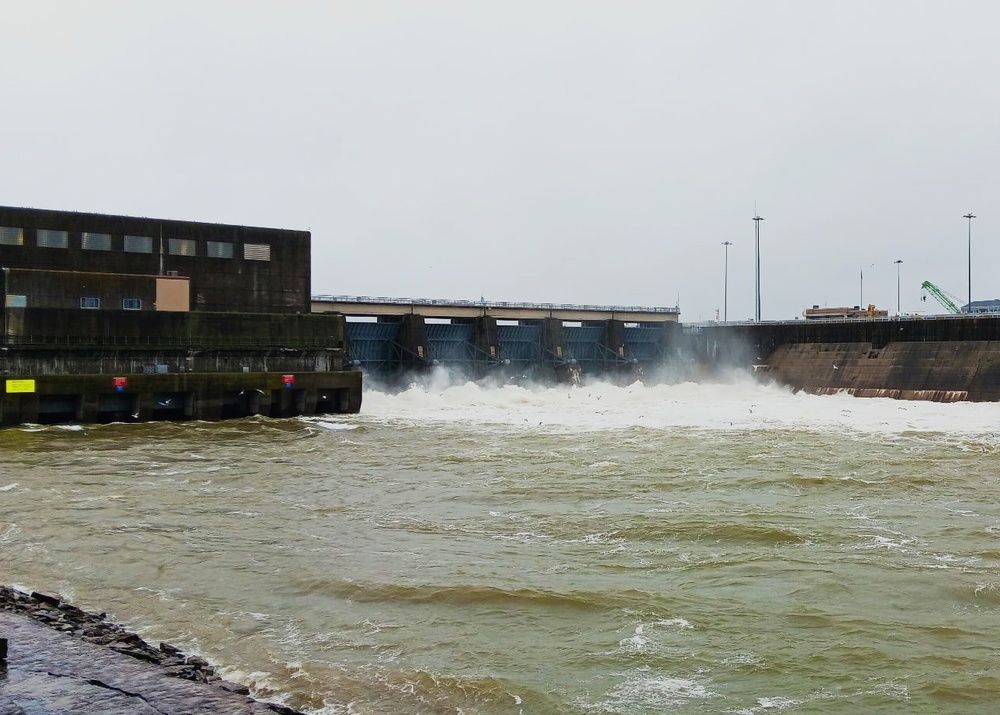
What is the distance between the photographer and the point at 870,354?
166ft

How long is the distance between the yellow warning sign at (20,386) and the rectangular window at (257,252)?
11.2m

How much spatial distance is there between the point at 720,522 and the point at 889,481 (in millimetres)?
6832

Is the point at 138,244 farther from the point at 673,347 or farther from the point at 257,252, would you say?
the point at 673,347

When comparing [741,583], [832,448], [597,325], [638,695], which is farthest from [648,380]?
[638,695]

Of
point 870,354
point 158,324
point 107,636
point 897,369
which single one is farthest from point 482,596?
point 870,354

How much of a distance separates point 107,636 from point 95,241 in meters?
32.1

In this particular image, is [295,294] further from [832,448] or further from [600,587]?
[600,587]

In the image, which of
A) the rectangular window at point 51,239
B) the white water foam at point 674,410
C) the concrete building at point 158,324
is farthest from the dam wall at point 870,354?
the rectangular window at point 51,239

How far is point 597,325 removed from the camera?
58.0m

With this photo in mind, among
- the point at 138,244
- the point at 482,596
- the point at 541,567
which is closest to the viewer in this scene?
the point at 482,596

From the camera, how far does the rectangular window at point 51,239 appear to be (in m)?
38.0

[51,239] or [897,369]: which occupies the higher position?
[51,239]

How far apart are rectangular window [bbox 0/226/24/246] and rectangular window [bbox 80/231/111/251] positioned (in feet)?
7.11

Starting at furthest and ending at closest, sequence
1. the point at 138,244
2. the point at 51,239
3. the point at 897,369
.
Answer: the point at 897,369, the point at 138,244, the point at 51,239
